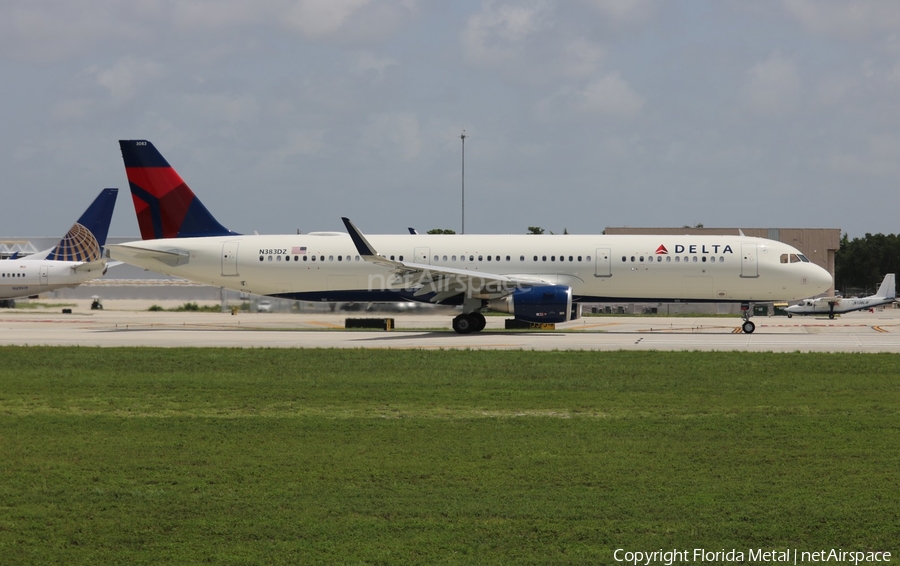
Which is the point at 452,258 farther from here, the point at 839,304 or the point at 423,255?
the point at 839,304

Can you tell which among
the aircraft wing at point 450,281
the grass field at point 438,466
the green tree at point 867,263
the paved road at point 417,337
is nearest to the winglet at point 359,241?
the aircraft wing at point 450,281

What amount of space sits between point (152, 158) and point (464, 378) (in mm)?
25093

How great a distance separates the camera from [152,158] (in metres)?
41.1

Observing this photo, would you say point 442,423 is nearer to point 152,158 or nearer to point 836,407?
point 836,407

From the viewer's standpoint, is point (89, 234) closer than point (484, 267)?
No

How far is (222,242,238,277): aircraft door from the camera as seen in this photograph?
131 ft

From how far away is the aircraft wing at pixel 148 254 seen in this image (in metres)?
39.8

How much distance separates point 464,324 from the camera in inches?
1475

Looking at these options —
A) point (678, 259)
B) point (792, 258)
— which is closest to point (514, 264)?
point (678, 259)

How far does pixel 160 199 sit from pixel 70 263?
2661cm

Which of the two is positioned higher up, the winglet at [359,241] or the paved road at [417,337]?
the winglet at [359,241]

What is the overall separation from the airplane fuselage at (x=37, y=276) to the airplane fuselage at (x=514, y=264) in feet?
85.4

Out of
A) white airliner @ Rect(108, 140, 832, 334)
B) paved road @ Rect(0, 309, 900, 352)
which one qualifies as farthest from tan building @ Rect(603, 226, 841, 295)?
white airliner @ Rect(108, 140, 832, 334)

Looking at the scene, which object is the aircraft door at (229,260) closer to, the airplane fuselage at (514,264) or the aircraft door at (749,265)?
the airplane fuselage at (514,264)
